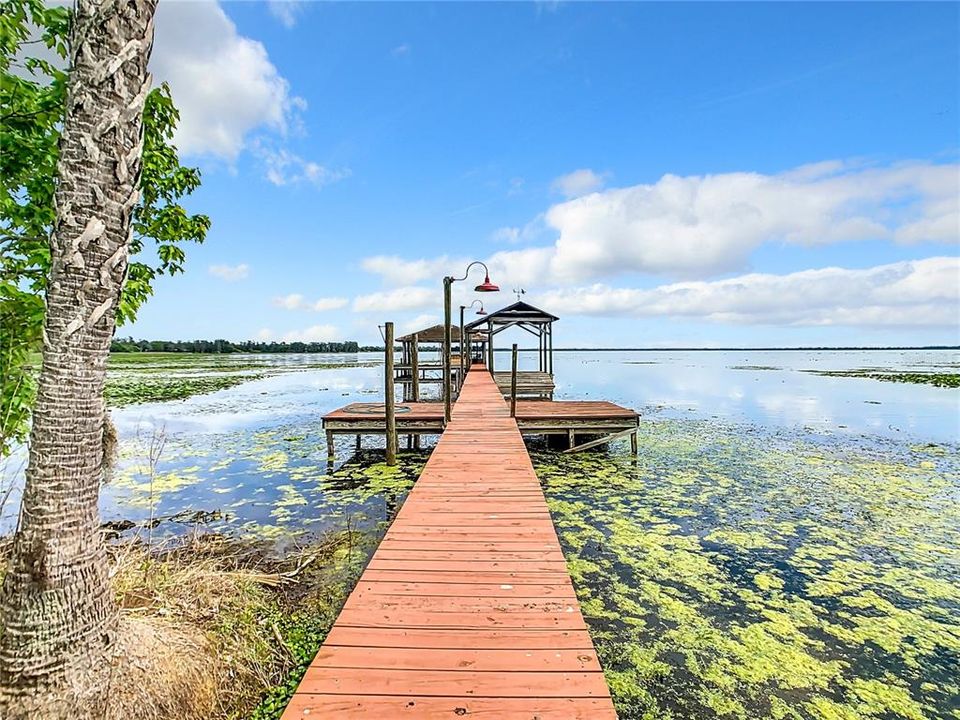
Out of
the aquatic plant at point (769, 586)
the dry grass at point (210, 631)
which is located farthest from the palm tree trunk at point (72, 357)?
the aquatic plant at point (769, 586)

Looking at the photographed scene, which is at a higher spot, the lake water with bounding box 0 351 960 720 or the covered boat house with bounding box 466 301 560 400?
the covered boat house with bounding box 466 301 560 400

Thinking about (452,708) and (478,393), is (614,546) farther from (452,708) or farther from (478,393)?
(478,393)

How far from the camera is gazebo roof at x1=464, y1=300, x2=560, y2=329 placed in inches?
810

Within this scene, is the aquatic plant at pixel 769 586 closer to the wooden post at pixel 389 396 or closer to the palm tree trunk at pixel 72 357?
the wooden post at pixel 389 396

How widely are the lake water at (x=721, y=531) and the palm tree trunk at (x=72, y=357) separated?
2.07m

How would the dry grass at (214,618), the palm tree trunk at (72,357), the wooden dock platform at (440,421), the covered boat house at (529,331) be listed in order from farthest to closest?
1. the covered boat house at (529,331)
2. the wooden dock platform at (440,421)
3. the dry grass at (214,618)
4. the palm tree trunk at (72,357)

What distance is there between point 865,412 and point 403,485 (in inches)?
846

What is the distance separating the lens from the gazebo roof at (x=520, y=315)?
20.6 meters

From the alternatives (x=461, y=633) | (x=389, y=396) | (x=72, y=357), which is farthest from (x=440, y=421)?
(x=72, y=357)

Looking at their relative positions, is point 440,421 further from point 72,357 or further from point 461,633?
point 72,357

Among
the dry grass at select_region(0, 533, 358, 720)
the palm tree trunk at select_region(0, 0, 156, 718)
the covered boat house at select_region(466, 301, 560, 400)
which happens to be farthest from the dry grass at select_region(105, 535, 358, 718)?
the covered boat house at select_region(466, 301, 560, 400)

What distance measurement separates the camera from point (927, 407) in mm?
21891

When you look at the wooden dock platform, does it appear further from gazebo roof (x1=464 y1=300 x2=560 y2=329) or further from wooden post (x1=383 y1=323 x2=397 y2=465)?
gazebo roof (x1=464 y1=300 x2=560 y2=329)

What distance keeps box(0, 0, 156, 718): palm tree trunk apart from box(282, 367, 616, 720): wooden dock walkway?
1.46 meters
